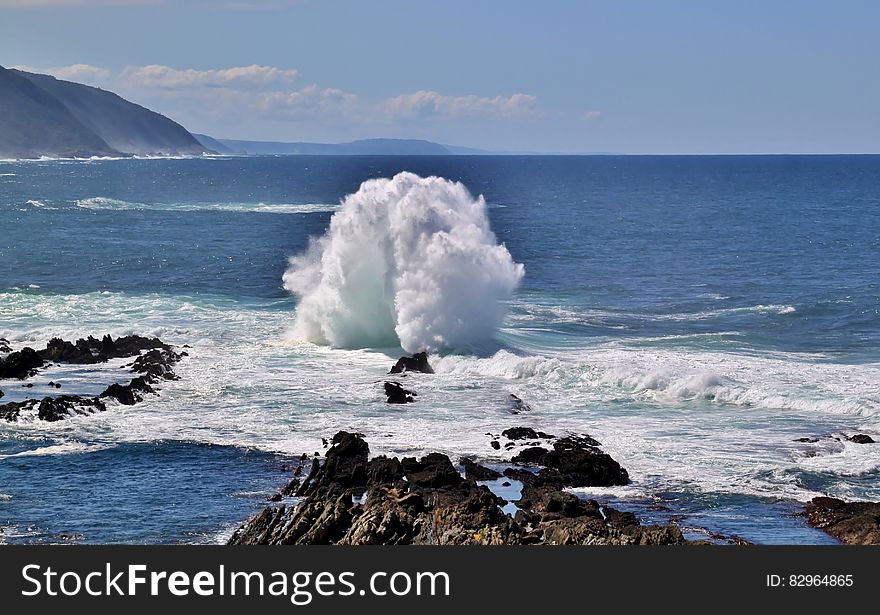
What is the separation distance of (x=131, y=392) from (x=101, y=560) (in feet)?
59.8

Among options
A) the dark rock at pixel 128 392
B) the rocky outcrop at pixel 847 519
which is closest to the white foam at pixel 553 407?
the dark rock at pixel 128 392

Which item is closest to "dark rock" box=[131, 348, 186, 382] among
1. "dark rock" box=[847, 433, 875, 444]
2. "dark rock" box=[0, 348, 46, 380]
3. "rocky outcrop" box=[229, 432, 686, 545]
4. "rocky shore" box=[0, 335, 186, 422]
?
"rocky shore" box=[0, 335, 186, 422]

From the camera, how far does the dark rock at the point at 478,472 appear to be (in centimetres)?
2333

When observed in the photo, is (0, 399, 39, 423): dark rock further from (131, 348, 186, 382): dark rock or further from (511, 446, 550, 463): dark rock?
(511, 446, 550, 463): dark rock

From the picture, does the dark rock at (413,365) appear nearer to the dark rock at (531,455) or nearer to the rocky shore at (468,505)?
the rocky shore at (468,505)

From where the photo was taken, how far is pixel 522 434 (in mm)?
26453

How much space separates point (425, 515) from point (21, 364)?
17917 mm

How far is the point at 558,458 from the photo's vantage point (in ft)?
79.8

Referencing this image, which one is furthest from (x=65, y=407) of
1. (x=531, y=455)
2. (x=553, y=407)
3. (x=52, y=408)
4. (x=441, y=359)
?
(x=553, y=407)

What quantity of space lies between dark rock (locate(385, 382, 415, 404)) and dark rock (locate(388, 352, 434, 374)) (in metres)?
3.03

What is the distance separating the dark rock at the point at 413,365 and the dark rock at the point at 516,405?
4.14 meters

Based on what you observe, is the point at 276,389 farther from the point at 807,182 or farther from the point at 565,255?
the point at 807,182

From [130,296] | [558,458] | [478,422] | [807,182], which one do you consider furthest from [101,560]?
[807,182]

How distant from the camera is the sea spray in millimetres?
37875
